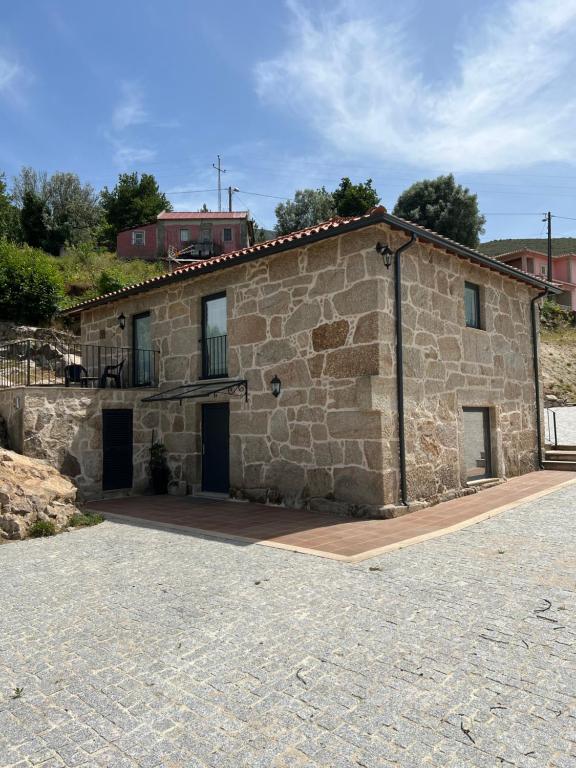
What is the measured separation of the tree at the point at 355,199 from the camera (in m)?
38.4

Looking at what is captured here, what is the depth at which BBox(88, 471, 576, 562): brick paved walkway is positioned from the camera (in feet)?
21.5

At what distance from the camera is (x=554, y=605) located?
4.28 meters

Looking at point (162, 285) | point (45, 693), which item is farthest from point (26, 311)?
point (45, 693)

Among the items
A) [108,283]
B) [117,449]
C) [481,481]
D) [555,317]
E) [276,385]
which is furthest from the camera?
[555,317]

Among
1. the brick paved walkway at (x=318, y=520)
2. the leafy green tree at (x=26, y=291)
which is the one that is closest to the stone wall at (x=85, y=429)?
the brick paved walkway at (x=318, y=520)

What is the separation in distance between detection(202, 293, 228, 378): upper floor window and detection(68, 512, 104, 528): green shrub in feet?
11.7

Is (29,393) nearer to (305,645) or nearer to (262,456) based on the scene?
(262,456)

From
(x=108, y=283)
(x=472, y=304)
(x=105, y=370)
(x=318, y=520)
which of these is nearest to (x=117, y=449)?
(x=105, y=370)

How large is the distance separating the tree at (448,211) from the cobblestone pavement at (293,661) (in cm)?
3277

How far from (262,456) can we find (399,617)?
223 inches

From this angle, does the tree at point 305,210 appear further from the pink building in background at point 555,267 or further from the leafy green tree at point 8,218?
the leafy green tree at point 8,218

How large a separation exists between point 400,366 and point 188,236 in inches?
1274

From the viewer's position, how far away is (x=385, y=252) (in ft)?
27.0

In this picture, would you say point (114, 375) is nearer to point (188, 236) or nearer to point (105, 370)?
point (105, 370)
